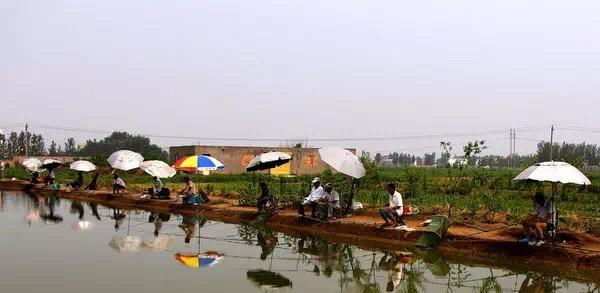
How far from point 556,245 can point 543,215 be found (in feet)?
2.36

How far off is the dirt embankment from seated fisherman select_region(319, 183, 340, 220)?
1.33ft

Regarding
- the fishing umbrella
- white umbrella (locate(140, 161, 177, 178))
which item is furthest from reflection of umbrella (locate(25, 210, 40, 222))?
the fishing umbrella

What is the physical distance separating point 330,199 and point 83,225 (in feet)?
26.0

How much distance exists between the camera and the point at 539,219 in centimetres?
1260

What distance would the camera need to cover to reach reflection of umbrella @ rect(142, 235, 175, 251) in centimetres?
1405

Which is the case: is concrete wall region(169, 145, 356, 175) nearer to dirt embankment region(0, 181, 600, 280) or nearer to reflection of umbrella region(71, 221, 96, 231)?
dirt embankment region(0, 181, 600, 280)

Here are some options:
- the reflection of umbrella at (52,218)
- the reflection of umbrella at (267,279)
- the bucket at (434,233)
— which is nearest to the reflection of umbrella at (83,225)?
the reflection of umbrella at (52,218)

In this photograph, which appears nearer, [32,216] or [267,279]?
[267,279]

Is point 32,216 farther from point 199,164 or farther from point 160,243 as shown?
point 160,243

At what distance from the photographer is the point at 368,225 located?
631 inches

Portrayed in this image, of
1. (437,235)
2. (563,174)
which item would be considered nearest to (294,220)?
(437,235)

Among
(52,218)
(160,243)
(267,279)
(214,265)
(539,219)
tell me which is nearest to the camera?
(267,279)

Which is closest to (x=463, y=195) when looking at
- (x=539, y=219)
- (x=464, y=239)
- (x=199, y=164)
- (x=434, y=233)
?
(x=199, y=164)

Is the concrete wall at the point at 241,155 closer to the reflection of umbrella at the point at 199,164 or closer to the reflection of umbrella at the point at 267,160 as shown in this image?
the reflection of umbrella at the point at 199,164
